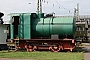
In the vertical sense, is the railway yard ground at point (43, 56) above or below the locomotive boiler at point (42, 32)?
below

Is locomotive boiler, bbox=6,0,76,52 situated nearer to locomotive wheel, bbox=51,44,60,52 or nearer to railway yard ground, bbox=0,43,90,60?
locomotive wheel, bbox=51,44,60,52

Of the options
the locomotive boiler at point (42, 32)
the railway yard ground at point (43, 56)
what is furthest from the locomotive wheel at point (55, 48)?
the railway yard ground at point (43, 56)

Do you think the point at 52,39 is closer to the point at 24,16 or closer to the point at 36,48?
the point at 36,48

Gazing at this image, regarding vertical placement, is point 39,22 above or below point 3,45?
above

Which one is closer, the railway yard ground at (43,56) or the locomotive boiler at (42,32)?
the railway yard ground at (43,56)

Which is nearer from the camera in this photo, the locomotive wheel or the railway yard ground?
the railway yard ground

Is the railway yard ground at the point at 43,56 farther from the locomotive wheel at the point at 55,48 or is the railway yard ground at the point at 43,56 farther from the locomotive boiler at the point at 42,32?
the locomotive boiler at the point at 42,32

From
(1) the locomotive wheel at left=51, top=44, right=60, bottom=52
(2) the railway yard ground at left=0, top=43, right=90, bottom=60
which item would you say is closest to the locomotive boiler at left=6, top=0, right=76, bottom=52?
(1) the locomotive wheel at left=51, top=44, right=60, bottom=52

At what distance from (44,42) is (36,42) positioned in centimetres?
72

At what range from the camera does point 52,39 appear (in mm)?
19672

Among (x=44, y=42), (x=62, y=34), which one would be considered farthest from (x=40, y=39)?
(x=62, y=34)

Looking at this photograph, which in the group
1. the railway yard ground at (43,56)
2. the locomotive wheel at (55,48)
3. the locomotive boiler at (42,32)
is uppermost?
the locomotive boiler at (42,32)

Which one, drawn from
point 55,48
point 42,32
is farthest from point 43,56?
point 42,32

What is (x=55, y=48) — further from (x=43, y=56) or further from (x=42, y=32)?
(x=43, y=56)
